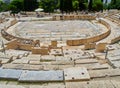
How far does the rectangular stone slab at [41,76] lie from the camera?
18.1 ft

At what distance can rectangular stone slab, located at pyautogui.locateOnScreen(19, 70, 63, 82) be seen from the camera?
5516 millimetres

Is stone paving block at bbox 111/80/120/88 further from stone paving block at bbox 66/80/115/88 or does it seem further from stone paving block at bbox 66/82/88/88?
stone paving block at bbox 66/82/88/88

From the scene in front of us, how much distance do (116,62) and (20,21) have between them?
29794 millimetres

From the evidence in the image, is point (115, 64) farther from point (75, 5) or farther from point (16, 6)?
point (16, 6)

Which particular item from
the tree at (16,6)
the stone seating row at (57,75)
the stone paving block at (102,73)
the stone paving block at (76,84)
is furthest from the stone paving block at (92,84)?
the tree at (16,6)

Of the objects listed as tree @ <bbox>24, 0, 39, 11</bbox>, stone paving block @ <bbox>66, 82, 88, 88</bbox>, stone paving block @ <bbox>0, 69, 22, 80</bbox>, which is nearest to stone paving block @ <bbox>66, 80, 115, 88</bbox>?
stone paving block @ <bbox>66, 82, 88, 88</bbox>

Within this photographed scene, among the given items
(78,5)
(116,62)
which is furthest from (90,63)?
(78,5)

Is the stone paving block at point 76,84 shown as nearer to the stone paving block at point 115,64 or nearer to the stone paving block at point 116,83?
the stone paving block at point 116,83

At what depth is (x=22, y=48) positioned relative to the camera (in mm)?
17047

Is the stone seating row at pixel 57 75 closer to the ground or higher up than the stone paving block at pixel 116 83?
closer to the ground

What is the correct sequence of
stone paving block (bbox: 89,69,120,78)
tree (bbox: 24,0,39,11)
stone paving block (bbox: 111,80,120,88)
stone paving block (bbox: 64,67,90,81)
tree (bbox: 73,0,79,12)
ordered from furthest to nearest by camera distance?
1. tree (bbox: 73,0,79,12)
2. tree (bbox: 24,0,39,11)
3. stone paving block (bbox: 89,69,120,78)
4. stone paving block (bbox: 64,67,90,81)
5. stone paving block (bbox: 111,80,120,88)

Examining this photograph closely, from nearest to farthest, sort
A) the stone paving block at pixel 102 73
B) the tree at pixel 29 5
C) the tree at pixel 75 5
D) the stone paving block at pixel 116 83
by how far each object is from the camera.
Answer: the stone paving block at pixel 116 83, the stone paving block at pixel 102 73, the tree at pixel 29 5, the tree at pixel 75 5

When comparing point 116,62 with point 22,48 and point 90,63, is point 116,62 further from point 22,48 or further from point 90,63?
point 22,48

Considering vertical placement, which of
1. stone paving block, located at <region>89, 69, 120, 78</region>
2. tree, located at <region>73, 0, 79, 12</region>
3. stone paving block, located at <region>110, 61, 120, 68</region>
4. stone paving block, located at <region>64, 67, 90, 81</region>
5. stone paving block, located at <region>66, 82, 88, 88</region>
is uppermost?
stone paving block, located at <region>66, 82, 88, 88</region>
